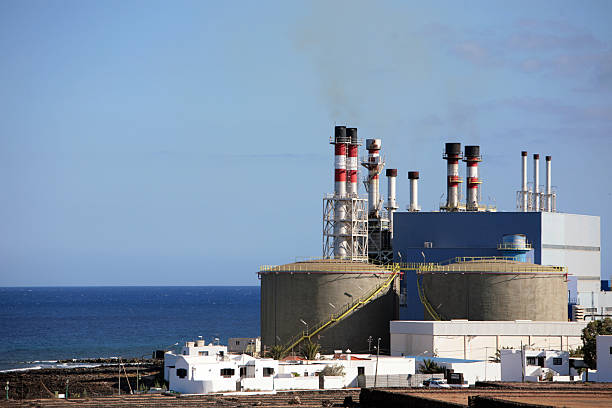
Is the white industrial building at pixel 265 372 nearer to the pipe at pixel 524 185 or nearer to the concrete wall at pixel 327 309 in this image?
the concrete wall at pixel 327 309

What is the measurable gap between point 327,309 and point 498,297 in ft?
39.0

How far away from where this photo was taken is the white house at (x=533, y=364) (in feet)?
227

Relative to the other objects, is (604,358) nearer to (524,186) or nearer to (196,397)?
(196,397)

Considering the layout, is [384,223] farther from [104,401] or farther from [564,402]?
[564,402]

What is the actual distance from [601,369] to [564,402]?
21.1 meters

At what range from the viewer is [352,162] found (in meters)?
87.1

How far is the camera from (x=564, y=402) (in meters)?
43.2

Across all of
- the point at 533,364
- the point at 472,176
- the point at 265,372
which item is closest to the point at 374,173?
the point at 472,176

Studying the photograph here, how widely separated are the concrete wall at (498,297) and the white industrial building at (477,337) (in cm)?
167

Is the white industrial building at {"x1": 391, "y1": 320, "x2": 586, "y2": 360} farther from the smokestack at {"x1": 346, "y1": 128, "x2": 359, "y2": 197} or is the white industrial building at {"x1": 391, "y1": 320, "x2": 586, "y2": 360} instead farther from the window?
the smokestack at {"x1": 346, "y1": 128, "x2": 359, "y2": 197}

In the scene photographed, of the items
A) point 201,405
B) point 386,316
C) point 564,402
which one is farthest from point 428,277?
point 564,402

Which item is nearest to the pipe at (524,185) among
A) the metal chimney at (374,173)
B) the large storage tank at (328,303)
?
the metal chimney at (374,173)

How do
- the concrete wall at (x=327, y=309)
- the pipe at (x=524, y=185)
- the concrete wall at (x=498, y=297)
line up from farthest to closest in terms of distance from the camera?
the pipe at (x=524, y=185)
the concrete wall at (x=327, y=309)
the concrete wall at (x=498, y=297)

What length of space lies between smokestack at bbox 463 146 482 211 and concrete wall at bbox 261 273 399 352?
63.1ft
